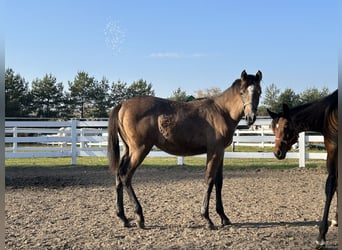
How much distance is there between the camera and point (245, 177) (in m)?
9.01

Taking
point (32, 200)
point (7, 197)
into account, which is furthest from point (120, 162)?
point (7, 197)

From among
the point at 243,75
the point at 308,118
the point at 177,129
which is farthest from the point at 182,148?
the point at 308,118

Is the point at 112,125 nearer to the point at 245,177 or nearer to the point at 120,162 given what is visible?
the point at 120,162

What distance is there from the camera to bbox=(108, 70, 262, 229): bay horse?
15.4ft

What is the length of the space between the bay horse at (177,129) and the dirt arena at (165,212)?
0.43m

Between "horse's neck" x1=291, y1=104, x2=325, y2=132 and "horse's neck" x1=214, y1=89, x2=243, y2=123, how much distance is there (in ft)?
2.87

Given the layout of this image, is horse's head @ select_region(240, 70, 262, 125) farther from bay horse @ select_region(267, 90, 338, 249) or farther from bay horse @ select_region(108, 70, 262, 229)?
bay horse @ select_region(267, 90, 338, 249)

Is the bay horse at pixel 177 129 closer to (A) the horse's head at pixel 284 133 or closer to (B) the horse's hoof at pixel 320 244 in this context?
(A) the horse's head at pixel 284 133

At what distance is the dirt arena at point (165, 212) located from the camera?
4.07 meters

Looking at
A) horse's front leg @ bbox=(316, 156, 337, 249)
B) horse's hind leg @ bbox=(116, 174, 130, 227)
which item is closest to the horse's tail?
horse's hind leg @ bbox=(116, 174, 130, 227)

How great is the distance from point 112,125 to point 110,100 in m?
32.8

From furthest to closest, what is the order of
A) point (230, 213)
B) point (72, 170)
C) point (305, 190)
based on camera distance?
point (72, 170) → point (305, 190) → point (230, 213)

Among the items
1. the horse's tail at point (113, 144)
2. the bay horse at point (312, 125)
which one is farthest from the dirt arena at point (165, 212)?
the horse's tail at point (113, 144)

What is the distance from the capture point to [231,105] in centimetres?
493
